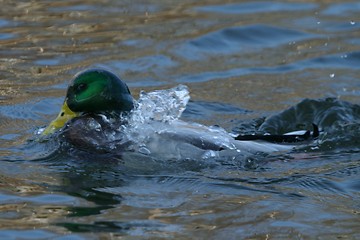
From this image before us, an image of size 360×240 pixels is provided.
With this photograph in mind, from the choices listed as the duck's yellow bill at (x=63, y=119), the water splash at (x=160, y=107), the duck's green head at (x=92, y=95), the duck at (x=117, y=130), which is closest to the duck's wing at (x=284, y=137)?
the duck at (x=117, y=130)

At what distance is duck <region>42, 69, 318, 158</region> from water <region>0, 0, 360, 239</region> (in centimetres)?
10

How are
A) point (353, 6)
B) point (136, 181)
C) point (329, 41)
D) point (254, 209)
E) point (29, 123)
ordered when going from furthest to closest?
point (353, 6), point (329, 41), point (29, 123), point (136, 181), point (254, 209)

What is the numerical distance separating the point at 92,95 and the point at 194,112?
5.71 feet

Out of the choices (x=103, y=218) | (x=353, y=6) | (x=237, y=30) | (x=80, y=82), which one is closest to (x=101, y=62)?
(x=237, y=30)

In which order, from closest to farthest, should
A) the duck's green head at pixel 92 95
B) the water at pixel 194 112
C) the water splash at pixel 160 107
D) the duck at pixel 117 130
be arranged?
the water at pixel 194 112 < the duck at pixel 117 130 < the duck's green head at pixel 92 95 < the water splash at pixel 160 107

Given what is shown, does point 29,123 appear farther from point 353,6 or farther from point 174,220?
point 353,6

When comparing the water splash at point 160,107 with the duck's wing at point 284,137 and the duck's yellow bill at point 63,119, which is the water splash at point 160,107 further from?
the duck's wing at point 284,137

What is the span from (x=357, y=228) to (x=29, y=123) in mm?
3331

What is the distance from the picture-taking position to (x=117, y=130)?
264 inches

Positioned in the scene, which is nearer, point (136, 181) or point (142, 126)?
point (136, 181)

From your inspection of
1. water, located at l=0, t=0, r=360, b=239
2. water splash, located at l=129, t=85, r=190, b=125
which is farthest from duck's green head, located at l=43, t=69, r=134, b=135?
water, located at l=0, t=0, r=360, b=239

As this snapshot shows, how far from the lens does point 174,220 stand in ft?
17.6

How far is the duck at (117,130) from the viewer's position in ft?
21.7

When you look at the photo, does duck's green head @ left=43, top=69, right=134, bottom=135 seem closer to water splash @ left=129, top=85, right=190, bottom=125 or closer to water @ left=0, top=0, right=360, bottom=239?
water splash @ left=129, top=85, right=190, bottom=125
